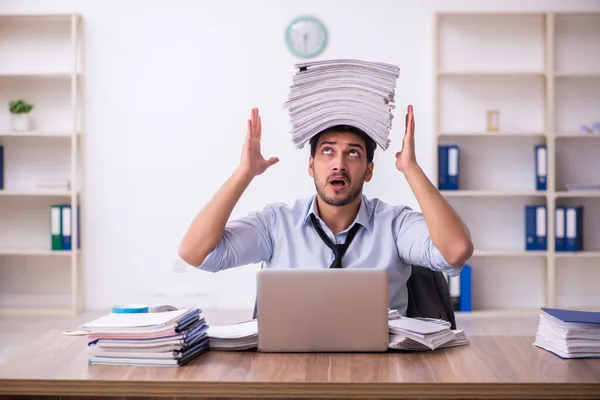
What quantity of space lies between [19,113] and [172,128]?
1038 millimetres

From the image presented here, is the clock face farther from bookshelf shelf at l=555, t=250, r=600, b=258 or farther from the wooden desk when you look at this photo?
the wooden desk

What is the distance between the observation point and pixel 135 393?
165 centimetres

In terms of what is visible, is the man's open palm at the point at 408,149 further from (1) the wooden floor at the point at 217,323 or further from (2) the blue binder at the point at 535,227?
(2) the blue binder at the point at 535,227

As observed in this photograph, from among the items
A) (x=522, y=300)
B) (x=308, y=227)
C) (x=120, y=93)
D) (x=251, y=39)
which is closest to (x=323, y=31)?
(x=251, y=39)

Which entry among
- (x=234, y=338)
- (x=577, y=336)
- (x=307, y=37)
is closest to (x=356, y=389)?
(x=234, y=338)

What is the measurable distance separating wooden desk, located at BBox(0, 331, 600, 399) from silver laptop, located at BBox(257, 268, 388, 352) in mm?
34

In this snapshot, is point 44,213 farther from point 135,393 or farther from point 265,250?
point 135,393

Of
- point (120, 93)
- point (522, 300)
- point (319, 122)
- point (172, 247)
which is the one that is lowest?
point (522, 300)

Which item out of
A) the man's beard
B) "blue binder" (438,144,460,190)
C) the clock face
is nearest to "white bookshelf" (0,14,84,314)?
the clock face

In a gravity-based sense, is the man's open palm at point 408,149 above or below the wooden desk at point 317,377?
above

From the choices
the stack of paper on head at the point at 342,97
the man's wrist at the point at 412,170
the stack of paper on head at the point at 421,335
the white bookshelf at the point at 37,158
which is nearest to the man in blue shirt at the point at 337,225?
the man's wrist at the point at 412,170

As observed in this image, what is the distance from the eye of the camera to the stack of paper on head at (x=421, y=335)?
188 cm

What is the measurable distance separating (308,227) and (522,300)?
11.5ft

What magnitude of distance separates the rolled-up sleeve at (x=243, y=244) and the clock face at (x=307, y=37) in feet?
10.3
